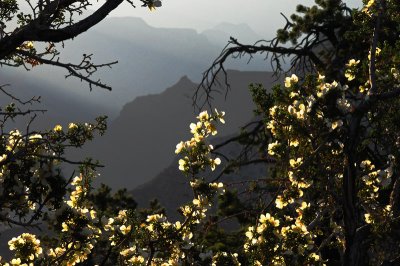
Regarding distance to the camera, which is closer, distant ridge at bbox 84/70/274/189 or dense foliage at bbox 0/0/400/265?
dense foliage at bbox 0/0/400/265

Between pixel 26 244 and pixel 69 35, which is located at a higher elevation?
pixel 69 35

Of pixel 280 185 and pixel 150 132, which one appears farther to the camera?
pixel 150 132

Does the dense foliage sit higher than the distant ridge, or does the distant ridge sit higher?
the distant ridge

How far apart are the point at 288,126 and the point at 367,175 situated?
143 centimetres

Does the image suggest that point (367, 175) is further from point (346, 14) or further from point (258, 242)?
point (346, 14)

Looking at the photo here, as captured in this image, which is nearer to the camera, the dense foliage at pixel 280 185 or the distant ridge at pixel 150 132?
the dense foliage at pixel 280 185

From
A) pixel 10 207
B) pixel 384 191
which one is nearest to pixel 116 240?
pixel 10 207

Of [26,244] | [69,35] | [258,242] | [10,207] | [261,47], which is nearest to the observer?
[69,35]

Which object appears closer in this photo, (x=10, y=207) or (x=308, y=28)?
(x=10, y=207)

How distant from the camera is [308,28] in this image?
39.8 ft

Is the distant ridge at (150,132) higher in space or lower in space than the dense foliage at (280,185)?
higher

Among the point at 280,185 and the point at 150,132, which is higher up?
the point at 150,132

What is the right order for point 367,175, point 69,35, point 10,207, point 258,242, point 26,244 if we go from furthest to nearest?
point 367,175
point 258,242
point 26,244
point 10,207
point 69,35

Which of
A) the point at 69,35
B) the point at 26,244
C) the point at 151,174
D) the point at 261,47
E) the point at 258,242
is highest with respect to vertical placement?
the point at 151,174
